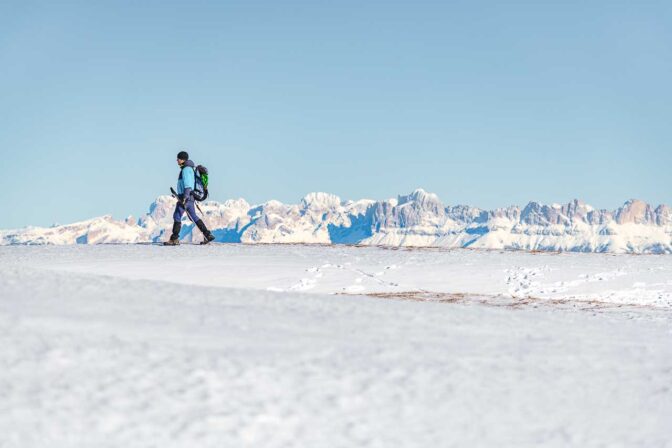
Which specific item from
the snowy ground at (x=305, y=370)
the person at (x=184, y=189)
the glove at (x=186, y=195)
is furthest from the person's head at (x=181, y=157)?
the snowy ground at (x=305, y=370)

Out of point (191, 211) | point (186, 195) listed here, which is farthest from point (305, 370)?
point (186, 195)

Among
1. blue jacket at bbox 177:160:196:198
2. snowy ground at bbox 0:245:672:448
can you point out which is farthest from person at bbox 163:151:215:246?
snowy ground at bbox 0:245:672:448

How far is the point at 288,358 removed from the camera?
5453 mm

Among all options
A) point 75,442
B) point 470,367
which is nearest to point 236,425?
point 75,442

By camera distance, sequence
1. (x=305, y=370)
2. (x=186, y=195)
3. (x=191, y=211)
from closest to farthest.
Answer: (x=305, y=370)
(x=191, y=211)
(x=186, y=195)

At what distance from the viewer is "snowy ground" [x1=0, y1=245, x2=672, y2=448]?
14.4ft

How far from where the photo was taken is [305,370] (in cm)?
524

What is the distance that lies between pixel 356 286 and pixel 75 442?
10789 mm

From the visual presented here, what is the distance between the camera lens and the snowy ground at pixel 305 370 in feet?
14.4

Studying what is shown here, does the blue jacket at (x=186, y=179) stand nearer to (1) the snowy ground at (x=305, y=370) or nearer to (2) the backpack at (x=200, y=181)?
(2) the backpack at (x=200, y=181)

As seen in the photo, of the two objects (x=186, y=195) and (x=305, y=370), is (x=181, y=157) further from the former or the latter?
(x=305, y=370)

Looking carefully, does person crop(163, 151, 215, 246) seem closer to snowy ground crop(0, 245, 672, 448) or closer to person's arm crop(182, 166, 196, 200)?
person's arm crop(182, 166, 196, 200)

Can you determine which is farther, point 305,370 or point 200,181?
point 200,181

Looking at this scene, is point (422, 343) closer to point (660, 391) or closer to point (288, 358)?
point (288, 358)
